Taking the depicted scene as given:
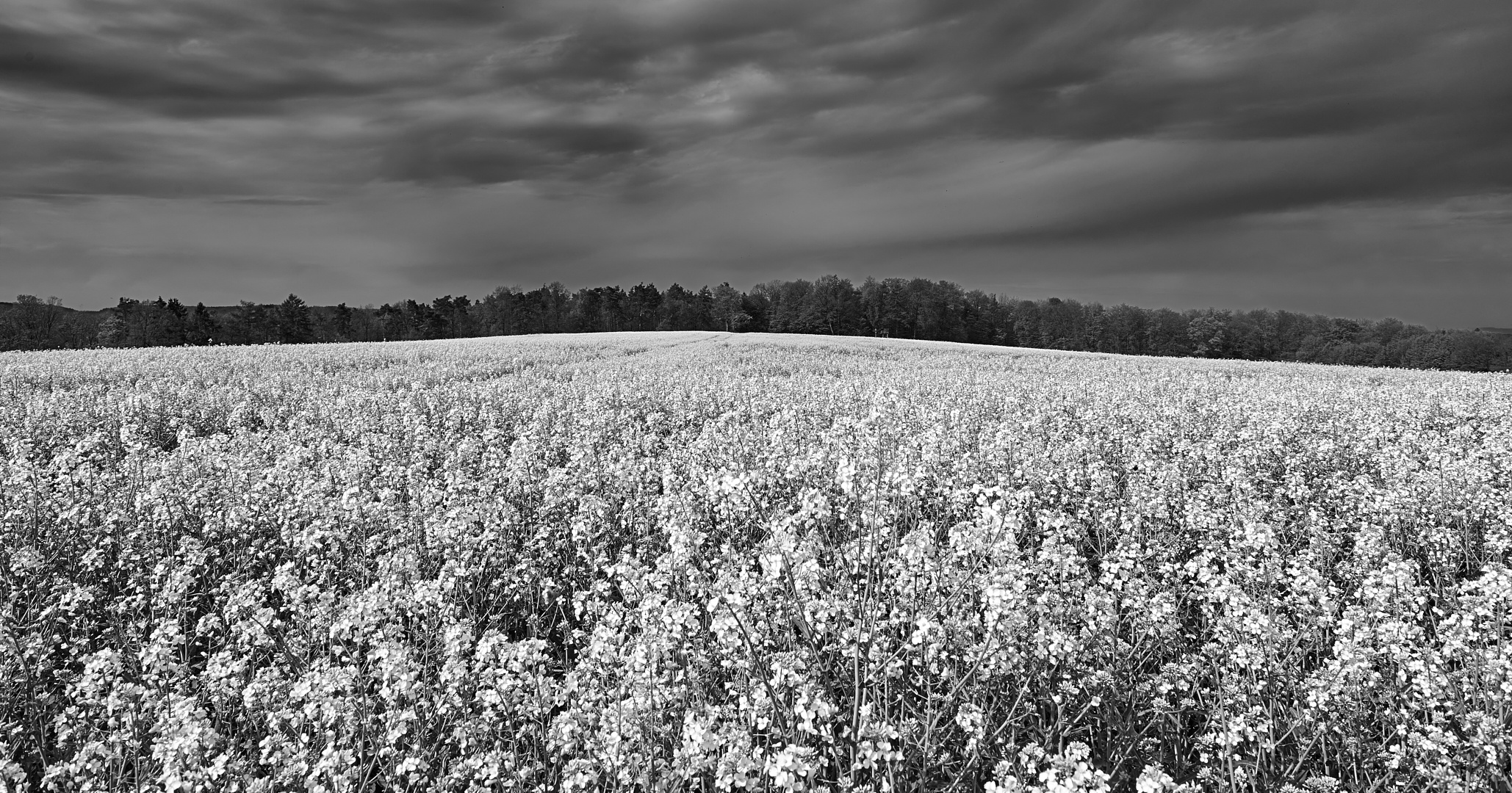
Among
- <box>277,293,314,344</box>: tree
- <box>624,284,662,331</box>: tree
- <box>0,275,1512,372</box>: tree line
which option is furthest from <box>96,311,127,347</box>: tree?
<box>624,284,662,331</box>: tree

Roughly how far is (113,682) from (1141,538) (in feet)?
23.7

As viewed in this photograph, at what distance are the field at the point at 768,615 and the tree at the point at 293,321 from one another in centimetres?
11046

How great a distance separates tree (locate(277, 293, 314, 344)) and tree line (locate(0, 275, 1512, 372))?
0.18m

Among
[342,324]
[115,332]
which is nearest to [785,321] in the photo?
[342,324]

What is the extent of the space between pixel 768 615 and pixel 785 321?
107432 mm

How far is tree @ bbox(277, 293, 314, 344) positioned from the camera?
10206 centimetres

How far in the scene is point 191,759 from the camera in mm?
3156

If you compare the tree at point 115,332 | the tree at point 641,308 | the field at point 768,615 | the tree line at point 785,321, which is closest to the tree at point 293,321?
the tree line at point 785,321

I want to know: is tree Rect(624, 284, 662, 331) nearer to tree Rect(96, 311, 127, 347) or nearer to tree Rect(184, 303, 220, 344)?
tree Rect(184, 303, 220, 344)

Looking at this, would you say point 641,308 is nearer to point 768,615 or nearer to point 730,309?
point 730,309

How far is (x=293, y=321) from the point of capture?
339 ft

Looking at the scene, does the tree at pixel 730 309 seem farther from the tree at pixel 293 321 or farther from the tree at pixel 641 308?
the tree at pixel 293 321

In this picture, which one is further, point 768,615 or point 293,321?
point 293,321

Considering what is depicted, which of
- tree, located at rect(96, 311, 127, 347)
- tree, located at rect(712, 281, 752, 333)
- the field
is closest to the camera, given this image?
the field
